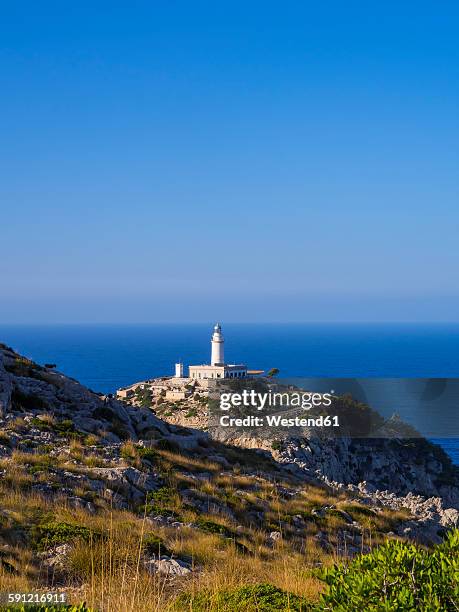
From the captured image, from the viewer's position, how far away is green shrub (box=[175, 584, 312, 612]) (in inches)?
292

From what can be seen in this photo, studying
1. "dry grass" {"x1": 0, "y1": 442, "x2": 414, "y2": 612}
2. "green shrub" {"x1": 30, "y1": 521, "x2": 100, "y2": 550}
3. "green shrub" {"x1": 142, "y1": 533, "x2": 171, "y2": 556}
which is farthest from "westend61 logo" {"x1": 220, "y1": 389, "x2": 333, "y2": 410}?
"green shrub" {"x1": 30, "y1": 521, "x2": 100, "y2": 550}

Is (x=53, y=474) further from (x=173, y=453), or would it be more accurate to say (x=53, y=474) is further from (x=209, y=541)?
(x=173, y=453)

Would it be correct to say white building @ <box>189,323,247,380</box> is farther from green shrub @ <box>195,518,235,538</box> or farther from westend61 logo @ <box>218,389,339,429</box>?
green shrub @ <box>195,518,235,538</box>

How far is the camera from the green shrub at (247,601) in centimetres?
741

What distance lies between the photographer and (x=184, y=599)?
818cm

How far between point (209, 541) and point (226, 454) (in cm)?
1072

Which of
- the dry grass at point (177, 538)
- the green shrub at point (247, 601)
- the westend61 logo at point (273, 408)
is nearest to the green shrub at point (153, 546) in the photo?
the dry grass at point (177, 538)

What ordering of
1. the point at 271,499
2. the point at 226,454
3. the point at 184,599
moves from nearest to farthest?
1. the point at 184,599
2. the point at 271,499
3. the point at 226,454

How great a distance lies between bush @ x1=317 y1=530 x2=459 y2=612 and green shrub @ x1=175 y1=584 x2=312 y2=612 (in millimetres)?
2068

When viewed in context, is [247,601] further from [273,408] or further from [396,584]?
[273,408]

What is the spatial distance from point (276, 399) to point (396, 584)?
54073mm

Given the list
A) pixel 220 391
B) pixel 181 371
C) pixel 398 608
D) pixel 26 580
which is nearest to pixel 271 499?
pixel 26 580

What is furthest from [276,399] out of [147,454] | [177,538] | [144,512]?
[177,538]

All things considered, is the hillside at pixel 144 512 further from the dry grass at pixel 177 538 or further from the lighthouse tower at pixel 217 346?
the lighthouse tower at pixel 217 346
